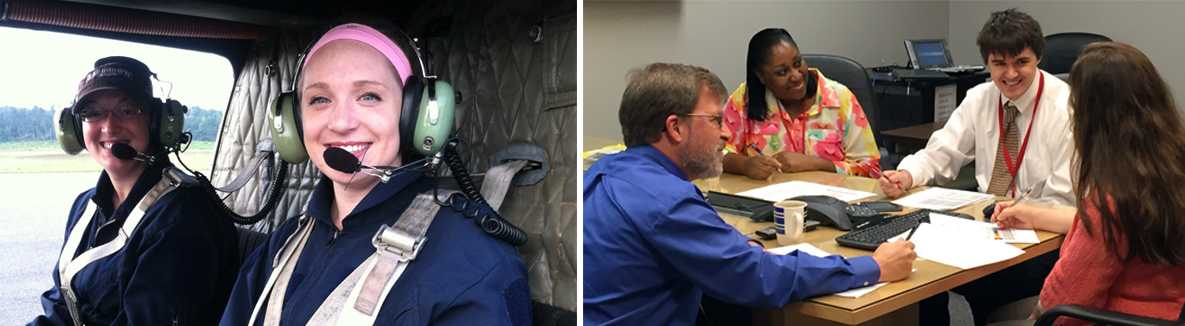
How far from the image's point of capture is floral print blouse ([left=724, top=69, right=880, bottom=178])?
3.20 metres

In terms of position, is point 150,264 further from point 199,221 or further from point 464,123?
point 464,123

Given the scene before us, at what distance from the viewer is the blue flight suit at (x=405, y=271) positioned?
66cm

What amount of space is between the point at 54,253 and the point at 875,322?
202 centimetres

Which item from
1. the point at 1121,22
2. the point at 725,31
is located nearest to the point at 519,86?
the point at 725,31

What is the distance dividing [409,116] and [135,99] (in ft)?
0.57

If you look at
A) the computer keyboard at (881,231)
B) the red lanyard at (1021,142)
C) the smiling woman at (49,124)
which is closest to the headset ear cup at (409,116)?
the smiling woman at (49,124)

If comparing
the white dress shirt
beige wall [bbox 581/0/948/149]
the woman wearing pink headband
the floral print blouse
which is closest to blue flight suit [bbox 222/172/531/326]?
the woman wearing pink headband

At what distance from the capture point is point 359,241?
0.67 meters

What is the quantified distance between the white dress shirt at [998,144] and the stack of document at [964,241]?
52 centimetres

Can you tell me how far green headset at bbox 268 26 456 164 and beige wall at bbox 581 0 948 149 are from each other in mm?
1855

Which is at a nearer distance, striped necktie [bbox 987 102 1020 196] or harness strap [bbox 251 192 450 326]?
harness strap [bbox 251 192 450 326]

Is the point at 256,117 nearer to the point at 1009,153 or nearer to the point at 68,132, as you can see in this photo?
the point at 68,132

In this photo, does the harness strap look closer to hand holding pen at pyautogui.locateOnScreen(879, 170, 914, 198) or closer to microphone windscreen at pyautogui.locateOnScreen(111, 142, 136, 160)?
microphone windscreen at pyautogui.locateOnScreen(111, 142, 136, 160)

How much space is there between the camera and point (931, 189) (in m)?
2.79
